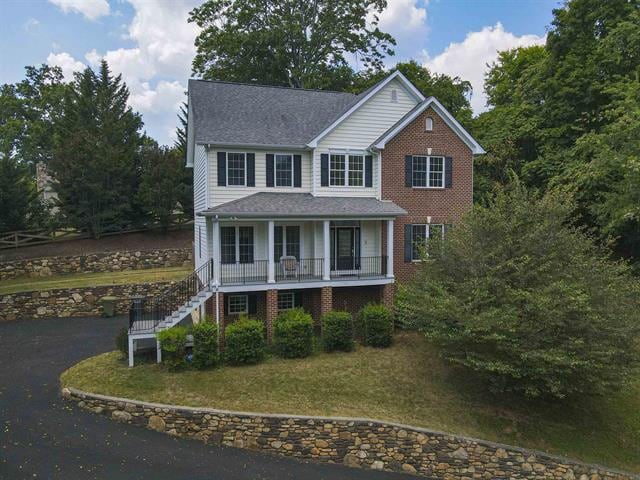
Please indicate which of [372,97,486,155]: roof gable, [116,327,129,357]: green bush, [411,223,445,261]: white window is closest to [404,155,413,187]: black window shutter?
[372,97,486,155]: roof gable

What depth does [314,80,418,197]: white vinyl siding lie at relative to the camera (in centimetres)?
1758

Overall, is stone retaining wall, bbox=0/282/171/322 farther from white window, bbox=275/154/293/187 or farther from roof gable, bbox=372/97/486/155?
roof gable, bbox=372/97/486/155

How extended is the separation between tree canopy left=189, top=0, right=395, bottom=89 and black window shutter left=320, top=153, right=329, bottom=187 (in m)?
18.5

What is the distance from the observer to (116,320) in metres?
20.7

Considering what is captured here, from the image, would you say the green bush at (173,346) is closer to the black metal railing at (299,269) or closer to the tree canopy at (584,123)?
the black metal railing at (299,269)

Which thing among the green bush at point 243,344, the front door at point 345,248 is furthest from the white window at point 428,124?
the green bush at point 243,344

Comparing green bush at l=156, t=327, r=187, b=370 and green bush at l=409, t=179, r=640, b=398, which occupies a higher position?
green bush at l=409, t=179, r=640, b=398

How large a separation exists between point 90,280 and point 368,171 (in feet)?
54.7

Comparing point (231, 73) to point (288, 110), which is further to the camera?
point (231, 73)

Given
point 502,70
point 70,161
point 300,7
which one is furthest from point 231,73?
point 502,70

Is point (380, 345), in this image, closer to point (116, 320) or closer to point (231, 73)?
point (116, 320)

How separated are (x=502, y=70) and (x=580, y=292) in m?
29.6

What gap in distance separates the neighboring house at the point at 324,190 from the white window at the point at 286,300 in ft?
0.15

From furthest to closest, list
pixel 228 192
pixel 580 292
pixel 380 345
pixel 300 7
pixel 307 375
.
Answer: pixel 300 7 → pixel 228 192 → pixel 380 345 → pixel 307 375 → pixel 580 292
